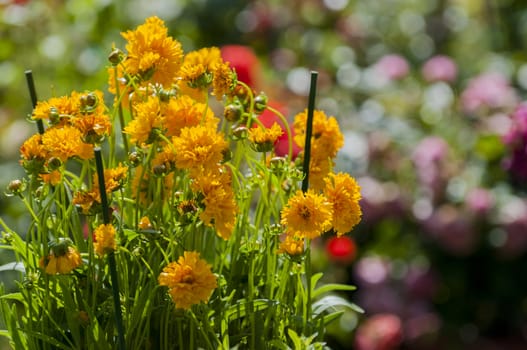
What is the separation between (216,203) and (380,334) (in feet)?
4.47

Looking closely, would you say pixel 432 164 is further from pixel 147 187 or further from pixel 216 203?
pixel 216 203

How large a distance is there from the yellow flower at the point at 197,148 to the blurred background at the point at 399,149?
46.1 inches

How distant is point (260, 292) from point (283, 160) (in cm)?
16

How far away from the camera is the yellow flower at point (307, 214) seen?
717 mm

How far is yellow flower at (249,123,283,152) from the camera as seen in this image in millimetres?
777

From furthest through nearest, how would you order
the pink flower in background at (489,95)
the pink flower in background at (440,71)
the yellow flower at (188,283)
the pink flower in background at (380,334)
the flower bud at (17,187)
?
the pink flower in background at (440,71) < the pink flower in background at (489,95) < the pink flower in background at (380,334) < the flower bud at (17,187) < the yellow flower at (188,283)

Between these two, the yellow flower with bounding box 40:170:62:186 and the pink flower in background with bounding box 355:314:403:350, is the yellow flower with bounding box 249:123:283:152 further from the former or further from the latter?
the pink flower in background with bounding box 355:314:403:350

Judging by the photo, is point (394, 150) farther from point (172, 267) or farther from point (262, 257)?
point (172, 267)

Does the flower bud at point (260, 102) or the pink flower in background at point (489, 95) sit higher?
the flower bud at point (260, 102)

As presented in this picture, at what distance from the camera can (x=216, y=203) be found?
0.71 meters

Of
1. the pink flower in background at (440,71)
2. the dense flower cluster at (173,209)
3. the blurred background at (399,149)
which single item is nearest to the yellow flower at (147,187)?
the dense flower cluster at (173,209)

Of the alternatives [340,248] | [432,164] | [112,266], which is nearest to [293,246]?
[112,266]

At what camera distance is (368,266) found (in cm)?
214

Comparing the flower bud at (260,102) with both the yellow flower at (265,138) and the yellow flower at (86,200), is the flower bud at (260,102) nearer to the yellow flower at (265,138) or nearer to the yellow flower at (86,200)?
the yellow flower at (265,138)
